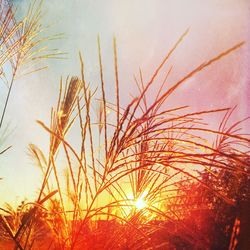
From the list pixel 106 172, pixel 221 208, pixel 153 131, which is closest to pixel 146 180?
pixel 106 172

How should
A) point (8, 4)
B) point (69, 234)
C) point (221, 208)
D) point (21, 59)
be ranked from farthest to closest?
point (221, 208), point (21, 59), point (8, 4), point (69, 234)

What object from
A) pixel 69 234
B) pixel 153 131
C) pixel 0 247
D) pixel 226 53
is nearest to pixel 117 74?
pixel 153 131

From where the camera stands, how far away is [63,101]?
1.20m

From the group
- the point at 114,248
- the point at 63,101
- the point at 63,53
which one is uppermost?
the point at 63,53

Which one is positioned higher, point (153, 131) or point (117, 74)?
point (117, 74)

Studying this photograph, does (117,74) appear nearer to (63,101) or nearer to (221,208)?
(63,101)

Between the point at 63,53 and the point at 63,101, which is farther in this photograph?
the point at 63,53

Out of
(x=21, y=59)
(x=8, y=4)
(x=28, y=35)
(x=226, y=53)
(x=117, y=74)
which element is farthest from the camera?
(x=21, y=59)

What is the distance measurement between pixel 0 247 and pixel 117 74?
11991 millimetres

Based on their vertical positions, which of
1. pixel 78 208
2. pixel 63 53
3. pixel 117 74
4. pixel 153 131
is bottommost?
pixel 78 208

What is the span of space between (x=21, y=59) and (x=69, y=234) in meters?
1.53

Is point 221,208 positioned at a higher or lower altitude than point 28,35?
lower

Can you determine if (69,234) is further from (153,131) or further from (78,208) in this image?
(153,131)

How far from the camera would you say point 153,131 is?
2.92ft
